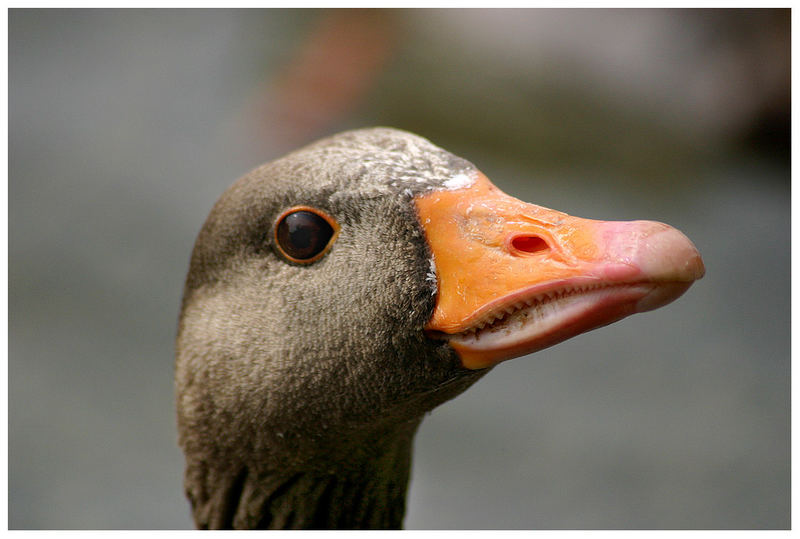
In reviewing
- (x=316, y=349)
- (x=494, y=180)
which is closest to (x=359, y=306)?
(x=316, y=349)

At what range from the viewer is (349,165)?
182 centimetres

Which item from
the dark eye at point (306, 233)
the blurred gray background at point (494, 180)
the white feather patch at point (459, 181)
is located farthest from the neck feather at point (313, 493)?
the blurred gray background at point (494, 180)

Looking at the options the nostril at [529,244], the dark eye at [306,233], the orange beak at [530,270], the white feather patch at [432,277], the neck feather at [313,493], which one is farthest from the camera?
the neck feather at [313,493]

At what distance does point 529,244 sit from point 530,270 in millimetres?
75

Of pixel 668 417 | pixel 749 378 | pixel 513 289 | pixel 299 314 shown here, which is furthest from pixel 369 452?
pixel 749 378

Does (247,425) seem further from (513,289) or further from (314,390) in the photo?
(513,289)

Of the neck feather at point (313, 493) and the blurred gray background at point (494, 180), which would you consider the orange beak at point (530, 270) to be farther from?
the blurred gray background at point (494, 180)

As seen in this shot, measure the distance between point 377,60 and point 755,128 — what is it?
11.3 ft

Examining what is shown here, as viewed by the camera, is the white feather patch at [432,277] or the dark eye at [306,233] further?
the dark eye at [306,233]

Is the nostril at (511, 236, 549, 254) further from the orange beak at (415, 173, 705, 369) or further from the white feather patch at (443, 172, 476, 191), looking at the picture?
the white feather patch at (443, 172, 476, 191)

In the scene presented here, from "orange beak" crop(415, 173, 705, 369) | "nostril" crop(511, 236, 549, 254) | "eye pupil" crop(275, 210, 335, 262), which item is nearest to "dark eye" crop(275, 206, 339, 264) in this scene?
"eye pupil" crop(275, 210, 335, 262)

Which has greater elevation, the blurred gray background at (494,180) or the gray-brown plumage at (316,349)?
the blurred gray background at (494,180)

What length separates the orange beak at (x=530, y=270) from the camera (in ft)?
4.57

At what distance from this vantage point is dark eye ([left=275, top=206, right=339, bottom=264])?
181cm
